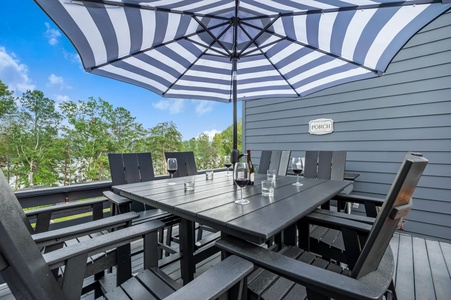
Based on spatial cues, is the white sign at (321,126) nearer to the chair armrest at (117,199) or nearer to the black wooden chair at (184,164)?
the black wooden chair at (184,164)

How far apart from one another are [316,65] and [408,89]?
160 cm

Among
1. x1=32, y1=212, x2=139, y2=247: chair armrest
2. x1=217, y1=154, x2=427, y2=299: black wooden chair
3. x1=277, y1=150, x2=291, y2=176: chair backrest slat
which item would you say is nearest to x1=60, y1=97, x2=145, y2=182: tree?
x1=32, y1=212, x2=139, y2=247: chair armrest

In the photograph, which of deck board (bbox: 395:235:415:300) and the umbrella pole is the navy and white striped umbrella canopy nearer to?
the umbrella pole

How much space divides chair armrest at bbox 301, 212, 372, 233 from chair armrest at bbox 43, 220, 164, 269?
1059 mm

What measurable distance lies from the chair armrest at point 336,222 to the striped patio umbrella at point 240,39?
102cm

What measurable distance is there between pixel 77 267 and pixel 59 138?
13.9 ft

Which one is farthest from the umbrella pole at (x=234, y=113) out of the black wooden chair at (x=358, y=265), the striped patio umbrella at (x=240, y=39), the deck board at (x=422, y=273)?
the deck board at (x=422, y=273)

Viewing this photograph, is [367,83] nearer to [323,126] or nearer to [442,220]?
[323,126]

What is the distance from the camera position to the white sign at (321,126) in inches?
145

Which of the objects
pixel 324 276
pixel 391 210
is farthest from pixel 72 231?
pixel 391 210

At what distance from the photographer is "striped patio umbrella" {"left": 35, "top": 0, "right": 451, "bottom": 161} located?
5.88ft

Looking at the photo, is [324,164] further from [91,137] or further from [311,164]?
[91,137]

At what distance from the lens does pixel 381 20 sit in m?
1.89

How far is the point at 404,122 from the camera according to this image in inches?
120
